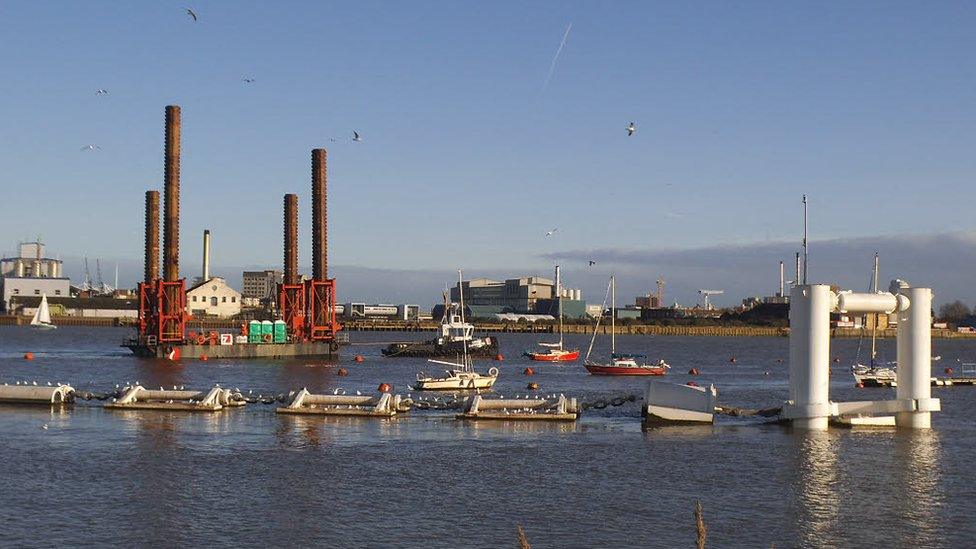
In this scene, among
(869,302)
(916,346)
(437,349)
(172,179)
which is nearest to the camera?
(916,346)

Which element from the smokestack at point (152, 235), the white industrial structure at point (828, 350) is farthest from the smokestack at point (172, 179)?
the white industrial structure at point (828, 350)

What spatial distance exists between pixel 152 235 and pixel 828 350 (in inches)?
3300

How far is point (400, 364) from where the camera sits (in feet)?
369

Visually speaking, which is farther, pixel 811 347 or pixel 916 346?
pixel 916 346

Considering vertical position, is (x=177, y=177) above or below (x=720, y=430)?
above

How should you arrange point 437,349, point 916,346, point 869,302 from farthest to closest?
point 437,349 → point 869,302 → point 916,346

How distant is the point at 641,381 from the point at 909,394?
1767 inches

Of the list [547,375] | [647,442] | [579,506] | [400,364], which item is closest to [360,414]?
[647,442]

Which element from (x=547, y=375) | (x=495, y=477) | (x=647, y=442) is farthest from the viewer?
(x=547, y=375)

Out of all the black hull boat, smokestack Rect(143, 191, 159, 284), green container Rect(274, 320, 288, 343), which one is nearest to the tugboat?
the black hull boat

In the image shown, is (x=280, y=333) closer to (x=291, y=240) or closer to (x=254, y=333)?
(x=254, y=333)

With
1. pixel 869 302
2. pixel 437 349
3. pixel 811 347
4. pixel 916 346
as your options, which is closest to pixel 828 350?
pixel 811 347

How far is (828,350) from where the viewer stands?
135 feet

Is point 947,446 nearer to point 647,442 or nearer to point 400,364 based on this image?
point 647,442
